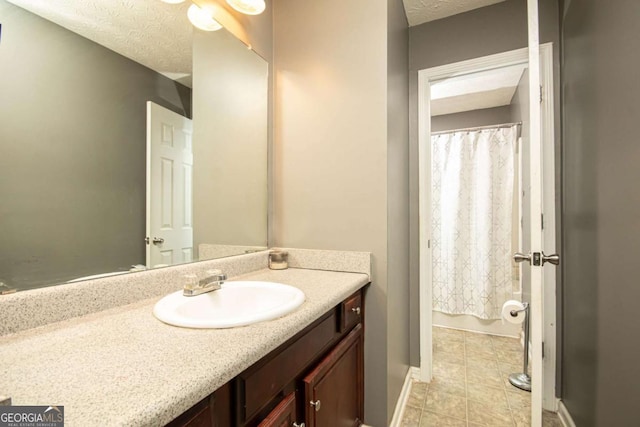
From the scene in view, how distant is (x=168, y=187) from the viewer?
1081 mm

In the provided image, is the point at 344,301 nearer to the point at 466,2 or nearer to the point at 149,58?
the point at 149,58

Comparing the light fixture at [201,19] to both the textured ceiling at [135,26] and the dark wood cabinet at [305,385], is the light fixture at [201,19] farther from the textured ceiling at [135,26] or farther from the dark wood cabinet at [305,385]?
the dark wood cabinet at [305,385]

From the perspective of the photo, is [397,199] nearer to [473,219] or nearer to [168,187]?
[168,187]

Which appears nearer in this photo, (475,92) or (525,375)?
(525,375)

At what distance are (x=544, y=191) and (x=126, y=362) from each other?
2119 mm

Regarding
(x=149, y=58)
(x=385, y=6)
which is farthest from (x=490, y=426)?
(x=149, y=58)

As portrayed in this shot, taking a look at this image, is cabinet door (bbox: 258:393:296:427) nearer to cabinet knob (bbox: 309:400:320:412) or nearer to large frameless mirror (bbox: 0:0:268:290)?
cabinet knob (bbox: 309:400:320:412)

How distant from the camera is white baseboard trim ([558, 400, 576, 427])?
1.47 metres

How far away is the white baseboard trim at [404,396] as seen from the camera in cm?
149

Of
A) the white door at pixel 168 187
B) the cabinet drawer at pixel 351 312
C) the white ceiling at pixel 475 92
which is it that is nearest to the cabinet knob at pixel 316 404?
the cabinet drawer at pixel 351 312

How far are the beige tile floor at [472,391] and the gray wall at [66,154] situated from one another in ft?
5.74

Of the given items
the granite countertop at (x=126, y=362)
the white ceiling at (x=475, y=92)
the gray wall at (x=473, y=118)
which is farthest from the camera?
the gray wall at (x=473, y=118)

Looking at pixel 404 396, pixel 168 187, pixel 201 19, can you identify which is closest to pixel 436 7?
pixel 201 19

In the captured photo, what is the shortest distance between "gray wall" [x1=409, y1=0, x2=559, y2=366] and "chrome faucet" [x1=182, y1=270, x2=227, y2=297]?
141 cm
